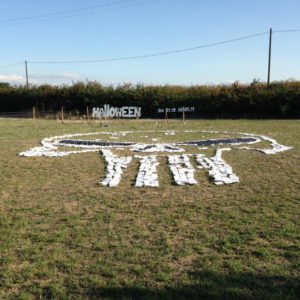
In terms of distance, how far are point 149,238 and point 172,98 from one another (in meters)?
33.9

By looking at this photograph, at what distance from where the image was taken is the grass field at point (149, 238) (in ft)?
14.4

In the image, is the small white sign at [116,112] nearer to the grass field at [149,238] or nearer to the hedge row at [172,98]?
the hedge row at [172,98]

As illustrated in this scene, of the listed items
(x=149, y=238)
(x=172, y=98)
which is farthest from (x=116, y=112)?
(x=149, y=238)

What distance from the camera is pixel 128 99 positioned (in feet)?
135

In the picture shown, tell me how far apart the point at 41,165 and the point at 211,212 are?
6.41 metres

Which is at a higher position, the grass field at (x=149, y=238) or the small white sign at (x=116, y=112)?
the small white sign at (x=116, y=112)

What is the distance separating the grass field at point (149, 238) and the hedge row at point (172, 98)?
25872 mm

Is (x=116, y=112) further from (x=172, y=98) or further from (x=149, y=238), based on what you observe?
(x=149, y=238)

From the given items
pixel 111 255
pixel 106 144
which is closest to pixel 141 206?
pixel 111 255

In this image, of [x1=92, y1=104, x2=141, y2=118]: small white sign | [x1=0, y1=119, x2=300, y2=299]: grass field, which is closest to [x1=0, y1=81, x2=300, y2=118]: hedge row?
[x1=92, y1=104, x2=141, y2=118]: small white sign

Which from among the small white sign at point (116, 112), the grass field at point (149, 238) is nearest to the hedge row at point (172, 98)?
the small white sign at point (116, 112)

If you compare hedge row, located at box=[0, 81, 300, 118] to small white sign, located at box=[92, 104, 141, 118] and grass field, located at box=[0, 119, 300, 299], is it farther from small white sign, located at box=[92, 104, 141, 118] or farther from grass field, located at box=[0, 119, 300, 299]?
grass field, located at box=[0, 119, 300, 299]

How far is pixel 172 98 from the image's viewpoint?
129 ft

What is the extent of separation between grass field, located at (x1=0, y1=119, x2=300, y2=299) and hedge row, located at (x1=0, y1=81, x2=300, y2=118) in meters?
25.9
